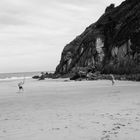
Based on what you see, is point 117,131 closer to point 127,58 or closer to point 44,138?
point 44,138

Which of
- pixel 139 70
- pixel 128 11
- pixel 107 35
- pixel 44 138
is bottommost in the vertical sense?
pixel 44 138

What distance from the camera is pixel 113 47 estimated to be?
51031 millimetres

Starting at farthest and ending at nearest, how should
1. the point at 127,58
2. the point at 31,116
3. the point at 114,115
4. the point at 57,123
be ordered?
1. the point at 127,58
2. the point at 31,116
3. the point at 114,115
4. the point at 57,123

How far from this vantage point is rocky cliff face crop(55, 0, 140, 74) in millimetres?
44781

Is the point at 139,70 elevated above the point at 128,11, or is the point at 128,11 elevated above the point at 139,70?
the point at 128,11

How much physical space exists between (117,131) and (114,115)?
248 cm

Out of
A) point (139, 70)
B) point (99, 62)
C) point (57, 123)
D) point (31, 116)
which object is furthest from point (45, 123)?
point (99, 62)

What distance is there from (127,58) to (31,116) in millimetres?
35338

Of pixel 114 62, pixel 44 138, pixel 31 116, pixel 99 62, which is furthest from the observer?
pixel 99 62

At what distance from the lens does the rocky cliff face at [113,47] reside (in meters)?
44.8

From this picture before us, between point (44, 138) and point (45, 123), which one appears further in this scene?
point (45, 123)

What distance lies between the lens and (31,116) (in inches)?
452

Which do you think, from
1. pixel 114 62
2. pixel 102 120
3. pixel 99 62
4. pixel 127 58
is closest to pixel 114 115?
pixel 102 120

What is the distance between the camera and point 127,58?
1758 inches
